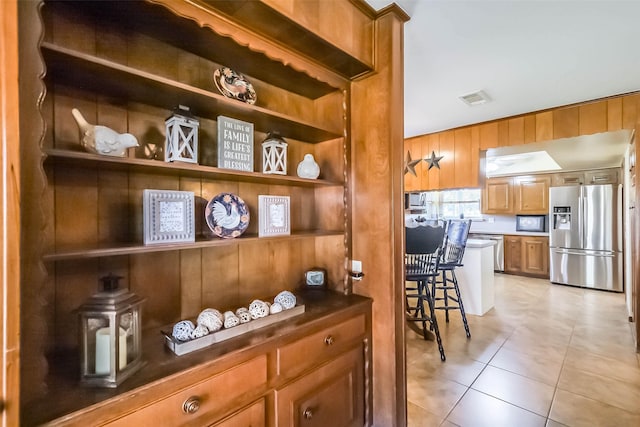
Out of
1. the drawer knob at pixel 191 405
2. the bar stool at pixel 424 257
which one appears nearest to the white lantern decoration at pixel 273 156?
the drawer knob at pixel 191 405

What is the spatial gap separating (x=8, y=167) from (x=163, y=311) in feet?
2.48

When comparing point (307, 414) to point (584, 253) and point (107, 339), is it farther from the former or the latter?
point (584, 253)

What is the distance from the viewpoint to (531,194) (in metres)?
5.85

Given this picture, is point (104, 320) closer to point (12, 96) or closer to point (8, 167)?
point (8, 167)

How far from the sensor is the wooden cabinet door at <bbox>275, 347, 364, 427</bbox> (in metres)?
1.18

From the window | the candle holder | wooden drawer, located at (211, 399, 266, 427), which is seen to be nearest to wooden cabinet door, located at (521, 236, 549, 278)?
the window

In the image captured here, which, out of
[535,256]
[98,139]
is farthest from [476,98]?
[535,256]

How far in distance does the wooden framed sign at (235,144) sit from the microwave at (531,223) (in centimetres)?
660

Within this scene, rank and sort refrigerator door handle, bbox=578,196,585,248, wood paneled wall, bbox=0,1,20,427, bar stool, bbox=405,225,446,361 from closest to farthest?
wood paneled wall, bbox=0,1,20,427 < bar stool, bbox=405,225,446,361 < refrigerator door handle, bbox=578,196,585,248

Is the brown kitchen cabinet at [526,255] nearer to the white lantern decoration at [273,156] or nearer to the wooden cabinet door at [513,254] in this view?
the wooden cabinet door at [513,254]

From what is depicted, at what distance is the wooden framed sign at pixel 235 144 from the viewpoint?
1208mm

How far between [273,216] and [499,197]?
6392 mm

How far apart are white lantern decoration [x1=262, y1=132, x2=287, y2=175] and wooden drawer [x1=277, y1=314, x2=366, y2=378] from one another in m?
0.81

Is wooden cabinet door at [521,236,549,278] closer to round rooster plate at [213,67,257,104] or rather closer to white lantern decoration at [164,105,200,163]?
round rooster plate at [213,67,257,104]
